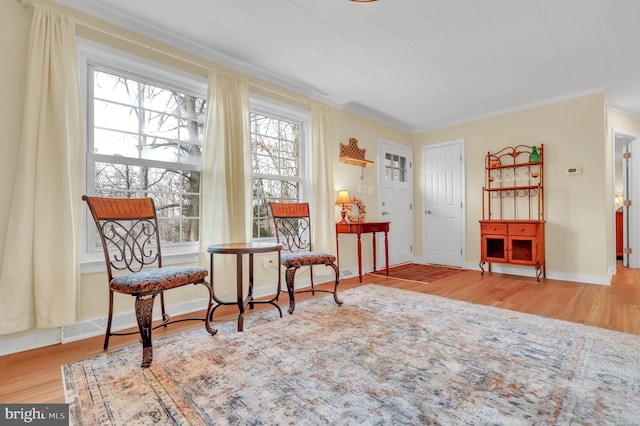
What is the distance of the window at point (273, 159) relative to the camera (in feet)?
11.3

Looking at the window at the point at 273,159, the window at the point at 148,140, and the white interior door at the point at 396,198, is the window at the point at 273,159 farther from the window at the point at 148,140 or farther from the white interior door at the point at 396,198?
the white interior door at the point at 396,198

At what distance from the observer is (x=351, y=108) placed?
14.5 ft

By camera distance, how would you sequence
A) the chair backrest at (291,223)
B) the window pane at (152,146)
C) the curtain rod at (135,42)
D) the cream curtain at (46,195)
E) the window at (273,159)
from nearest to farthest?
the cream curtain at (46,195), the curtain rod at (135,42), the window pane at (152,146), the chair backrest at (291,223), the window at (273,159)

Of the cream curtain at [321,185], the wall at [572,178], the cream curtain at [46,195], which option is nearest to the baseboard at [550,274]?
the wall at [572,178]

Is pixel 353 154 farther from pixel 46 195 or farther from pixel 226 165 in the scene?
pixel 46 195

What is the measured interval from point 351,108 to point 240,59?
6.11 feet

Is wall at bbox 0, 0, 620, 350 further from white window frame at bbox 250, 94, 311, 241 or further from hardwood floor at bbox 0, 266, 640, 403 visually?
hardwood floor at bbox 0, 266, 640, 403

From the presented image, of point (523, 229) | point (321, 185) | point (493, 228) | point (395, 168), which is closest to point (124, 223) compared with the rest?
point (321, 185)

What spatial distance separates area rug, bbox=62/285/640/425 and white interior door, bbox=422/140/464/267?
8.97ft

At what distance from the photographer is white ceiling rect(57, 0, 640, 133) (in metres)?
2.31

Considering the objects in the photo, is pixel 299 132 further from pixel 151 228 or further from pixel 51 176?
pixel 51 176

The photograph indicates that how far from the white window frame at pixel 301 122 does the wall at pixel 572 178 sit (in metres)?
2.93

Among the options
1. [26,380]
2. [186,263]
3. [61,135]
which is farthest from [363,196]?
[26,380]

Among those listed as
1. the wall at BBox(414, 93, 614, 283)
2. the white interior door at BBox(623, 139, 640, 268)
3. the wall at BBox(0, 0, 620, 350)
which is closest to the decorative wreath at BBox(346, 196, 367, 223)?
the wall at BBox(0, 0, 620, 350)
